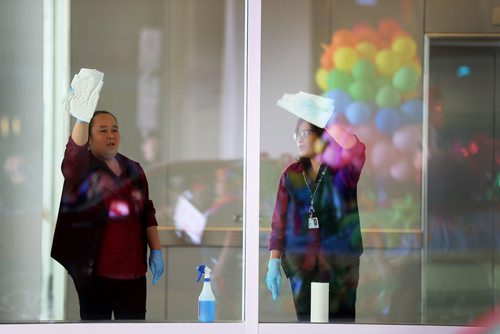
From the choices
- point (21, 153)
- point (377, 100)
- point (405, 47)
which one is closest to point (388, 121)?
point (377, 100)

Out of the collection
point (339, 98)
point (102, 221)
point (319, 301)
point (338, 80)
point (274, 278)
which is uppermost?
point (338, 80)

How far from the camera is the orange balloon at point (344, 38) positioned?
6016mm

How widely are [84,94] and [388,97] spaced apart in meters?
1.84

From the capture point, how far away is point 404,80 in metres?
6.10

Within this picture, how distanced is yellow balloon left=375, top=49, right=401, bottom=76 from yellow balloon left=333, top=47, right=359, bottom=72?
0.14 meters

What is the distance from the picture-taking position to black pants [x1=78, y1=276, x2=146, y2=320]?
18.6 feet

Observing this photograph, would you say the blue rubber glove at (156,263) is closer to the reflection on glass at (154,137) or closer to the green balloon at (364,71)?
the reflection on glass at (154,137)

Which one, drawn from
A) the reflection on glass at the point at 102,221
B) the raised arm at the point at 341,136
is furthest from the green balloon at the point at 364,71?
the reflection on glass at the point at 102,221

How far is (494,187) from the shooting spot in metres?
6.02

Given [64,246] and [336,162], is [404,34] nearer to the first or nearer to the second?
[336,162]

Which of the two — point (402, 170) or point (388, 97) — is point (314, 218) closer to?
point (402, 170)

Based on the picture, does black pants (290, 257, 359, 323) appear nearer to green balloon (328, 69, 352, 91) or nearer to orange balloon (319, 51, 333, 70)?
green balloon (328, 69, 352, 91)

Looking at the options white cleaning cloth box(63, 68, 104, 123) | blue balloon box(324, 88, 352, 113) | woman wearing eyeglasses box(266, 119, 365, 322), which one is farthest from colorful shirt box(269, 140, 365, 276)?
white cleaning cloth box(63, 68, 104, 123)

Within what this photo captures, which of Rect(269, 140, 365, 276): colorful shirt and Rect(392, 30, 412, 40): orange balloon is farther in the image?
Rect(392, 30, 412, 40): orange balloon
